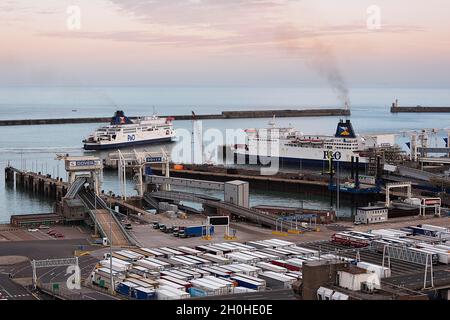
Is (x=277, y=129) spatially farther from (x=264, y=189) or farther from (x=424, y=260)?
(x=424, y=260)

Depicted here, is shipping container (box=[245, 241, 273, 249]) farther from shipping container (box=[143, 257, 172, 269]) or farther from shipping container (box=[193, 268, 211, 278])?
shipping container (box=[193, 268, 211, 278])

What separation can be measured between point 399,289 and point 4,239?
12.1 metres

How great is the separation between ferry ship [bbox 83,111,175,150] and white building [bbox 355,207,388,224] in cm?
3413

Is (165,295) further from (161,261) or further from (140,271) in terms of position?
(161,261)

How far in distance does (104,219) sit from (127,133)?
3595 cm

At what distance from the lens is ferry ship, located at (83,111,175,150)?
56.4 metres

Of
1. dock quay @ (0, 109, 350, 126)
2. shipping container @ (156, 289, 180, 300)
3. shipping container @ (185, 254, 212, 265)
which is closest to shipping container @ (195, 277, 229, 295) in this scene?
shipping container @ (156, 289, 180, 300)

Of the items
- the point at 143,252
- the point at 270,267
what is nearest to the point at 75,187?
the point at 143,252

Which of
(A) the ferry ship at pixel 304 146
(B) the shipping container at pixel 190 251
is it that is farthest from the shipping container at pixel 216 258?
(A) the ferry ship at pixel 304 146

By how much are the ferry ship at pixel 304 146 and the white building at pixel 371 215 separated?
56.5ft

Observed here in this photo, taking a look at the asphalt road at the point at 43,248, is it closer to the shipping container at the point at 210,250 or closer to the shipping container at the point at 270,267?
the shipping container at the point at 210,250

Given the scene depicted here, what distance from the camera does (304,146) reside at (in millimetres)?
47625

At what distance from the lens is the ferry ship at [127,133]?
185 ft
